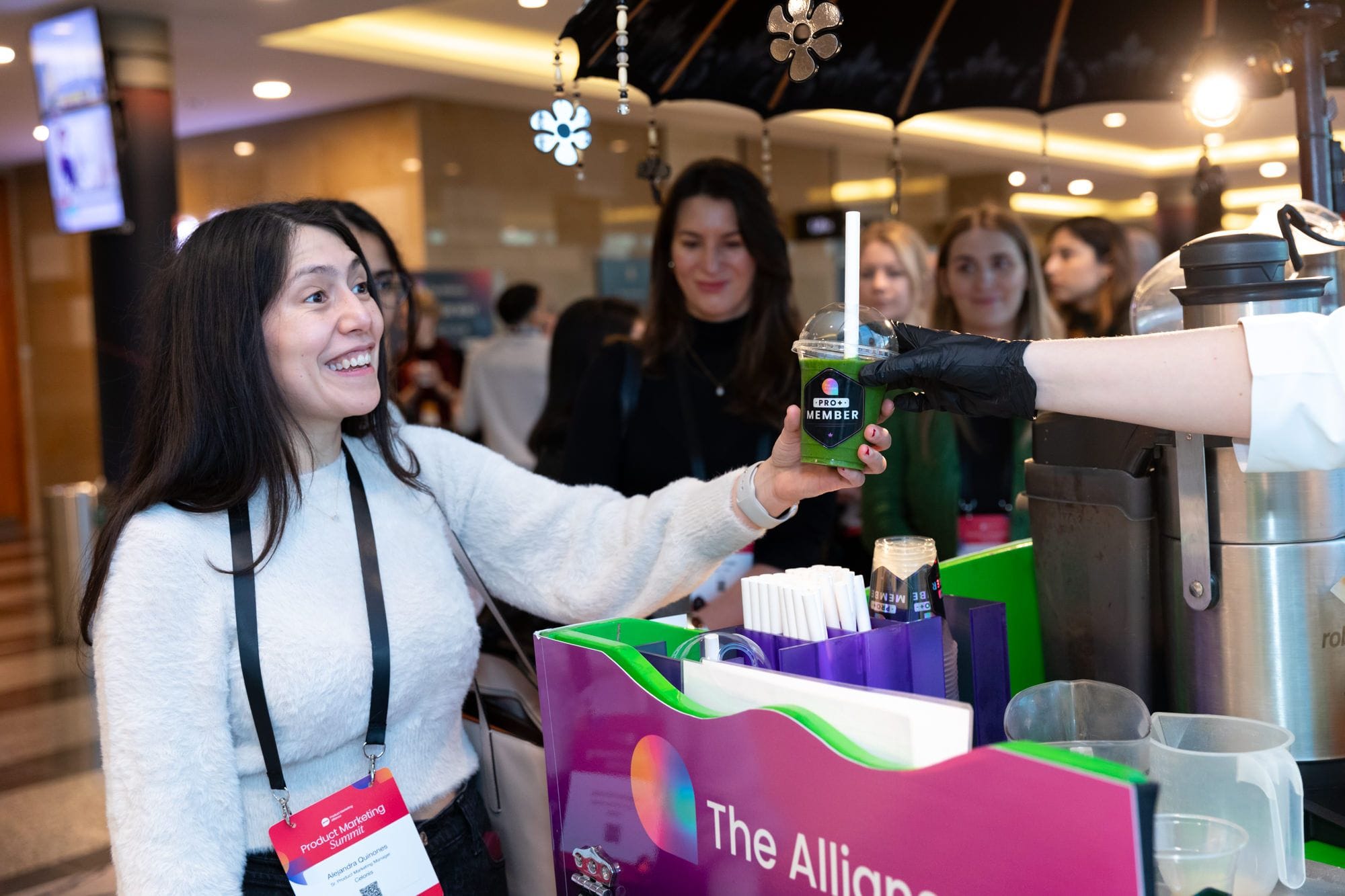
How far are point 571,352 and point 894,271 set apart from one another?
3.84 ft

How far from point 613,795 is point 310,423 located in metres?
0.81

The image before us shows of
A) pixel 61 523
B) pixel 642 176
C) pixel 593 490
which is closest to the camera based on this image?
pixel 593 490

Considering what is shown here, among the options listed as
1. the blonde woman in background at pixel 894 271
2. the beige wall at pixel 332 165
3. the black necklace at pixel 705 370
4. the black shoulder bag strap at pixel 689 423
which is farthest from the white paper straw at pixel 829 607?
the beige wall at pixel 332 165

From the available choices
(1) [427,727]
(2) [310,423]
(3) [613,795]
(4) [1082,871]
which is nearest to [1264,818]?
(4) [1082,871]

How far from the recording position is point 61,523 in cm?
642

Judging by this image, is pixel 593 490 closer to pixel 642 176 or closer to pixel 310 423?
pixel 310 423

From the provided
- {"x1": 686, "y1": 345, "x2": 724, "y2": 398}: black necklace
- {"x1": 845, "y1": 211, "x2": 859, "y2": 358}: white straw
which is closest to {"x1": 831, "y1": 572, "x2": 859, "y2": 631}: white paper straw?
{"x1": 845, "y1": 211, "x2": 859, "y2": 358}: white straw

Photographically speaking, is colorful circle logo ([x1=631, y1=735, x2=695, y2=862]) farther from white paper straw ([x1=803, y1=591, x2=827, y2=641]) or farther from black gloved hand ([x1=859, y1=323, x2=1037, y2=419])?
black gloved hand ([x1=859, y1=323, x2=1037, y2=419])

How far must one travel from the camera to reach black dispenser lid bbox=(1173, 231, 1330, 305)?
54.4 inches

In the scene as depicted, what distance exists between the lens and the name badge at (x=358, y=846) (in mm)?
1557

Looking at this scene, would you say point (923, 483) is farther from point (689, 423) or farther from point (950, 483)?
point (689, 423)

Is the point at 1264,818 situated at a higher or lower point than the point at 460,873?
higher

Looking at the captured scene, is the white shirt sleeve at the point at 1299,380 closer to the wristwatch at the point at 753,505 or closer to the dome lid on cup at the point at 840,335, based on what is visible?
the dome lid on cup at the point at 840,335

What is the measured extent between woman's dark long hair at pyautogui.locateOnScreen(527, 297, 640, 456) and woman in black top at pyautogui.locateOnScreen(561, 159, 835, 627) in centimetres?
64
